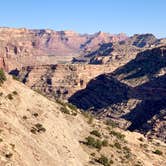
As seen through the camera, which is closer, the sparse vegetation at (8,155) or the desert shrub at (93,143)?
the sparse vegetation at (8,155)

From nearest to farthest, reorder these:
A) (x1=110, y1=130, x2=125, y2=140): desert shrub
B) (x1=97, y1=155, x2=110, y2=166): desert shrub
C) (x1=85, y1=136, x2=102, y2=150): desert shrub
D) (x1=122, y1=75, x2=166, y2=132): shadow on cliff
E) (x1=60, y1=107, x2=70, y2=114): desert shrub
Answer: (x1=97, y1=155, x2=110, y2=166): desert shrub
(x1=85, y1=136, x2=102, y2=150): desert shrub
(x1=110, y1=130, x2=125, y2=140): desert shrub
(x1=60, y1=107, x2=70, y2=114): desert shrub
(x1=122, y1=75, x2=166, y2=132): shadow on cliff

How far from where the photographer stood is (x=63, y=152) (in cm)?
5619

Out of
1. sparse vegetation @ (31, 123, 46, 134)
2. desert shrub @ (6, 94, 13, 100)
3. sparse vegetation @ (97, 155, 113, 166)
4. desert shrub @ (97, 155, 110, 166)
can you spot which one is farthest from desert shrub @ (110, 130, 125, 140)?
desert shrub @ (6, 94, 13, 100)

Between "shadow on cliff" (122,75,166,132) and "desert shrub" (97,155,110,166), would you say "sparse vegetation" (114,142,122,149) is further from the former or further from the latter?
"shadow on cliff" (122,75,166,132)

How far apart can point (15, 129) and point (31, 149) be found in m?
3.31

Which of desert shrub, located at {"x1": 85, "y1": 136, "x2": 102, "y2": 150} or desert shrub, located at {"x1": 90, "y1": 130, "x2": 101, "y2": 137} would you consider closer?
desert shrub, located at {"x1": 85, "y1": 136, "x2": 102, "y2": 150}

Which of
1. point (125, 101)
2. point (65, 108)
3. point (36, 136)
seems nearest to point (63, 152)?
point (36, 136)

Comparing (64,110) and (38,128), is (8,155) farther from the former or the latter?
(64,110)

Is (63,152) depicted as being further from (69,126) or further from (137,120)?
(137,120)

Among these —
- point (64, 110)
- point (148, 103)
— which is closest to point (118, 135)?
point (64, 110)

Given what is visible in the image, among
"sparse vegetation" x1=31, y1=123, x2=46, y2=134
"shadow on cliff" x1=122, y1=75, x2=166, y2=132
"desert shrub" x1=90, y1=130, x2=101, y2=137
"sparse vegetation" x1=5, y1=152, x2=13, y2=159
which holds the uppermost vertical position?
"sparse vegetation" x1=31, y1=123, x2=46, y2=134

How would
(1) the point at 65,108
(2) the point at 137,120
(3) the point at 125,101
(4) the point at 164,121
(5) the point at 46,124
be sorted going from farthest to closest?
1. (3) the point at 125,101
2. (2) the point at 137,120
3. (4) the point at 164,121
4. (1) the point at 65,108
5. (5) the point at 46,124

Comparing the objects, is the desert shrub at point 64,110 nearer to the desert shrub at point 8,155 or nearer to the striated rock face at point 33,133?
the striated rock face at point 33,133

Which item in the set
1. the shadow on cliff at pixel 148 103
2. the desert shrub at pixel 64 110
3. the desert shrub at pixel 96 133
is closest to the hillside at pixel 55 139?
the desert shrub at pixel 96 133
